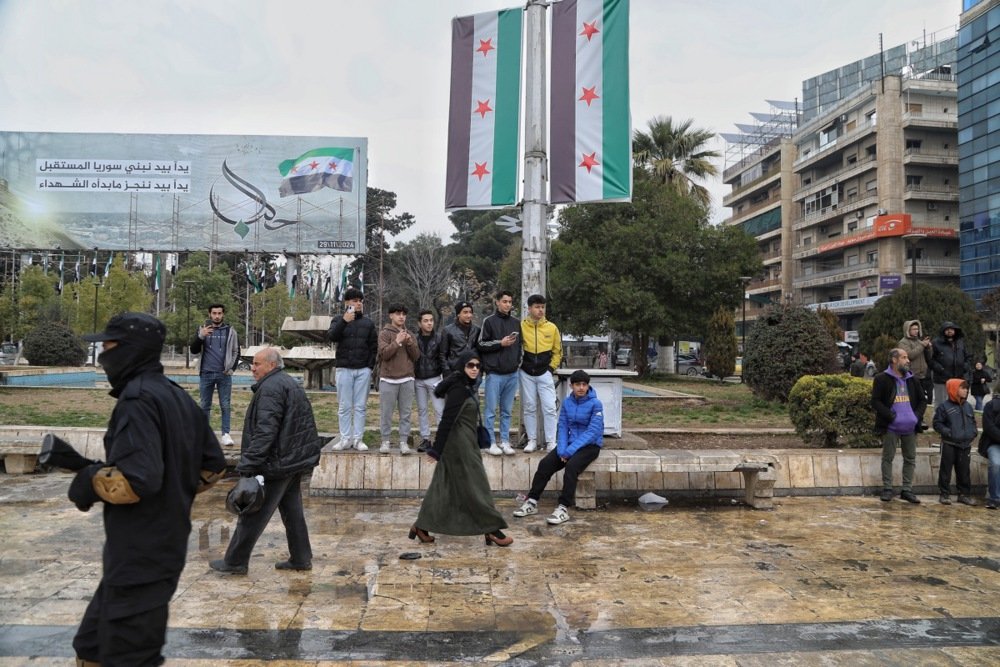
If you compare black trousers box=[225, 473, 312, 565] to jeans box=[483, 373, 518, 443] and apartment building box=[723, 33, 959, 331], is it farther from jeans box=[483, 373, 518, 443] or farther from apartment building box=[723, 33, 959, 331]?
apartment building box=[723, 33, 959, 331]

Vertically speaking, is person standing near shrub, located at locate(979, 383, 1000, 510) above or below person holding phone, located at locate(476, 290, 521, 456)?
below

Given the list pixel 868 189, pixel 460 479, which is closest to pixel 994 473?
pixel 460 479

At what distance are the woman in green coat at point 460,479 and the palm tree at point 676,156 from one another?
92.4 ft

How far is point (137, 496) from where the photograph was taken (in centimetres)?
258

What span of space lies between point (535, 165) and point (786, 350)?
23.4ft

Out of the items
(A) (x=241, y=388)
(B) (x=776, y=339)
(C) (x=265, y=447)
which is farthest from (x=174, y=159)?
(C) (x=265, y=447)

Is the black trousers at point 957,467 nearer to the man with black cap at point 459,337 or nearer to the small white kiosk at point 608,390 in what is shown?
the small white kiosk at point 608,390

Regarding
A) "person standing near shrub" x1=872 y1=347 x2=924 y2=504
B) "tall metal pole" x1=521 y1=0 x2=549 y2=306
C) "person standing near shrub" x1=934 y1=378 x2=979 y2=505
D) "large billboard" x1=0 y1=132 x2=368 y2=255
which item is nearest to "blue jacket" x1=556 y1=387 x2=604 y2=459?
"tall metal pole" x1=521 y1=0 x2=549 y2=306

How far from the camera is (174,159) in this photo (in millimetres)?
48125

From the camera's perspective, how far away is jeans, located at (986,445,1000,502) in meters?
7.22

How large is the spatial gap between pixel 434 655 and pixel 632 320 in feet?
81.8

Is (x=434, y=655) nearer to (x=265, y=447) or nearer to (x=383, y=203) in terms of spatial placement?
(x=265, y=447)

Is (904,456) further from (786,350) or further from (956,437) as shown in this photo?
(786,350)

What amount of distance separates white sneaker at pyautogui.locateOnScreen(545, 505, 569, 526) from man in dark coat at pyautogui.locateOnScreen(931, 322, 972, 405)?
696cm
